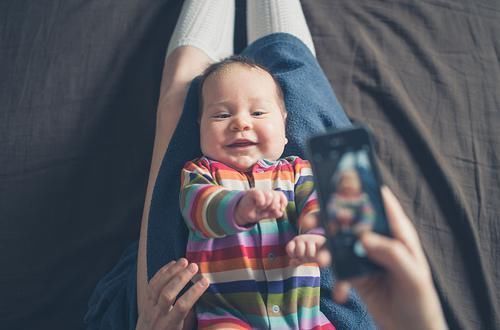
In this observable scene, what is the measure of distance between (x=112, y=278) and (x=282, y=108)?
47cm

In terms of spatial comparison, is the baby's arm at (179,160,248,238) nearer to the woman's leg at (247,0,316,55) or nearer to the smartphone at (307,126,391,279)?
the smartphone at (307,126,391,279)

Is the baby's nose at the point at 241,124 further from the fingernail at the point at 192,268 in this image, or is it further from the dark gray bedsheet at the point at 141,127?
the dark gray bedsheet at the point at 141,127

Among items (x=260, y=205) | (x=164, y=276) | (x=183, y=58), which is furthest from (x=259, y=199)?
(x=183, y=58)

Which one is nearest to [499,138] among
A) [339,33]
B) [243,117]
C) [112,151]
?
[339,33]

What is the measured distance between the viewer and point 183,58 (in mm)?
1019

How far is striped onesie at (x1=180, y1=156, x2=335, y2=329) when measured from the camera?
726mm

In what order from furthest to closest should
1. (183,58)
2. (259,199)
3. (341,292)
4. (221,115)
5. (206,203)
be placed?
(183,58) < (221,115) < (206,203) < (259,199) < (341,292)

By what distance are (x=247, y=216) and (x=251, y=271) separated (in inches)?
5.6

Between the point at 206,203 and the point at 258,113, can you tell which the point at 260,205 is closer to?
the point at 206,203

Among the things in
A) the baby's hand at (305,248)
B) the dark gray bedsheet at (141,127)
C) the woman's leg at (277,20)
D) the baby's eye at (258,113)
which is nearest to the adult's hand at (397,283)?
the baby's hand at (305,248)

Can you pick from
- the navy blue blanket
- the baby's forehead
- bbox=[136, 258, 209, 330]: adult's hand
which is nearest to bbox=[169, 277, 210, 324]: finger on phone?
bbox=[136, 258, 209, 330]: adult's hand

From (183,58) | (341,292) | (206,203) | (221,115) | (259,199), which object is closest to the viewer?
(341,292)

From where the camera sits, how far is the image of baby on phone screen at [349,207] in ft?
1.67

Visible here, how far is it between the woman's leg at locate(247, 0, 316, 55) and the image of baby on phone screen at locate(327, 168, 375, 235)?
611 mm
